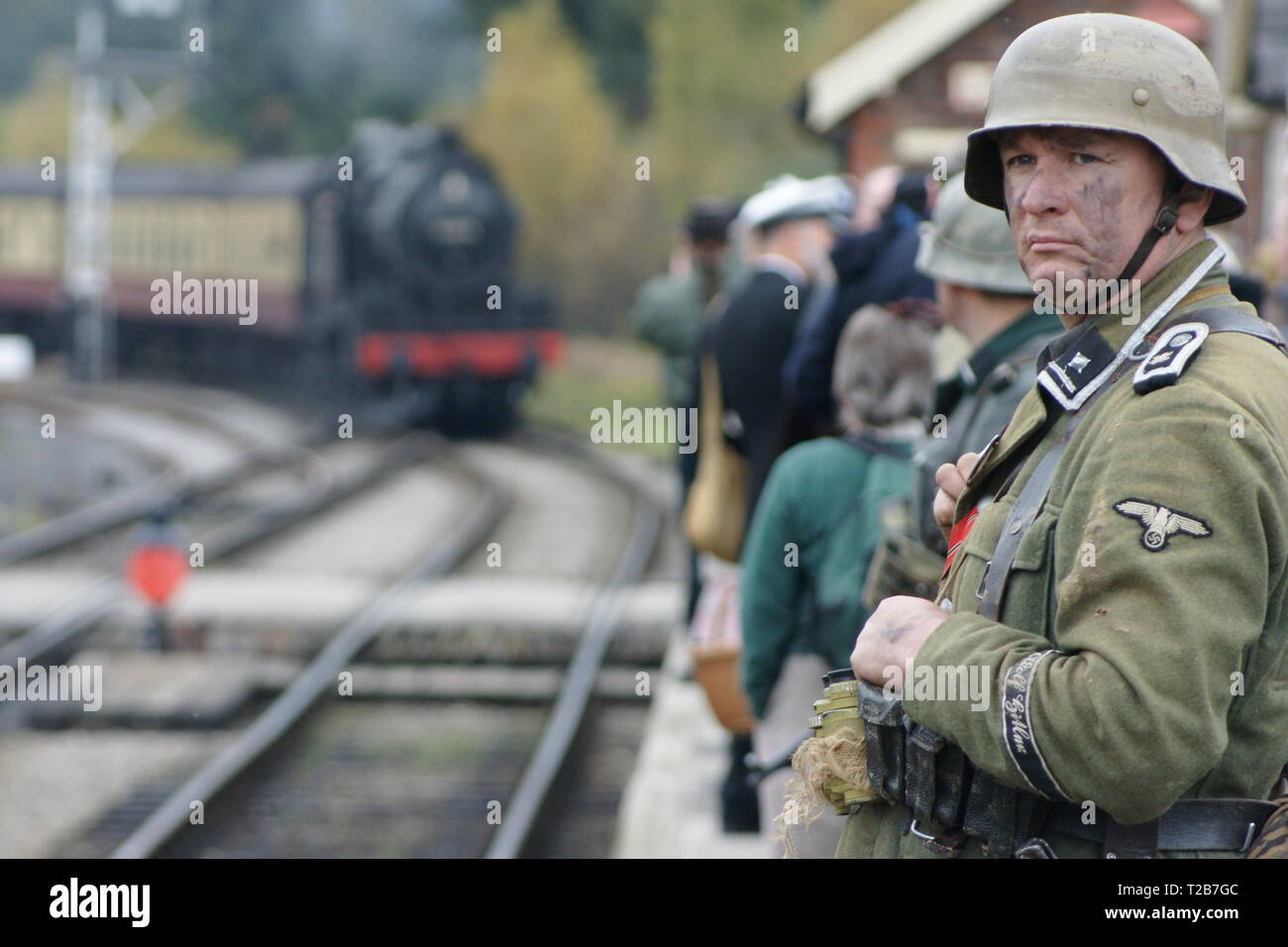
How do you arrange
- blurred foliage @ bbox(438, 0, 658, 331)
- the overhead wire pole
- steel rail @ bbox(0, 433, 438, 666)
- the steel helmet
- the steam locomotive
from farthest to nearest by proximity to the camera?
blurred foliage @ bbox(438, 0, 658, 331) → the overhead wire pole → the steam locomotive → steel rail @ bbox(0, 433, 438, 666) → the steel helmet

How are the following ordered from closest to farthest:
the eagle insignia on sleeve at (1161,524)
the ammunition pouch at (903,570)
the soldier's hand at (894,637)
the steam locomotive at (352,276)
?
the eagle insignia on sleeve at (1161,524) → the soldier's hand at (894,637) → the ammunition pouch at (903,570) → the steam locomotive at (352,276)

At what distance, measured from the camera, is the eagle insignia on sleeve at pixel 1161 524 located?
1.79 metres

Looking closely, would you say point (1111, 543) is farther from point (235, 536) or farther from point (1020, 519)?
point (235, 536)

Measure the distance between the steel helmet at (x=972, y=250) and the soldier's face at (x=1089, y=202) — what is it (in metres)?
1.39

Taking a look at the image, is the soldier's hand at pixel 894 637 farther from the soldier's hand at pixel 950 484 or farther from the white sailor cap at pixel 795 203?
the white sailor cap at pixel 795 203

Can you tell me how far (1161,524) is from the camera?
1.80 metres

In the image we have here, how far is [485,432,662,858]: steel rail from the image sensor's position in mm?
6652

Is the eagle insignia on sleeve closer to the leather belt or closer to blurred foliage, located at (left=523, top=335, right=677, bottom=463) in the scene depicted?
the leather belt

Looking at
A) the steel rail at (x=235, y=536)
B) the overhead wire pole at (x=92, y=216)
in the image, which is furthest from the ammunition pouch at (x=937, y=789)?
the overhead wire pole at (x=92, y=216)

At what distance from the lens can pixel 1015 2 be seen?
1458 centimetres

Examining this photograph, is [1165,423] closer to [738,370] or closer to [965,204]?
[965,204]

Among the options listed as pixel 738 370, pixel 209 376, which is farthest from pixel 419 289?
pixel 738 370

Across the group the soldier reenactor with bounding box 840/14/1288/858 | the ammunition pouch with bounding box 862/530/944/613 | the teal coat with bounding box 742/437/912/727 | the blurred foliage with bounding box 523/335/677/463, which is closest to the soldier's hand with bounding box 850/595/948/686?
the soldier reenactor with bounding box 840/14/1288/858

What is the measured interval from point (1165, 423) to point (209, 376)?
27517 millimetres
